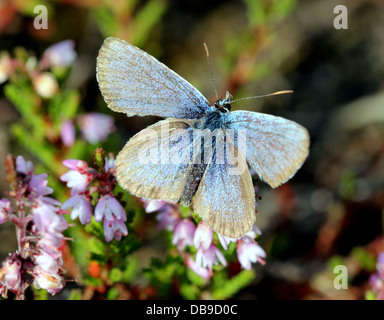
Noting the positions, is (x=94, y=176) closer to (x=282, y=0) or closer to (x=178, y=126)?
(x=178, y=126)

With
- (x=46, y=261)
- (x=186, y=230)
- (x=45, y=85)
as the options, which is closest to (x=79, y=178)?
(x=46, y=261)

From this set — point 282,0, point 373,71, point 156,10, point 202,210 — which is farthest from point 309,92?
point 202,210

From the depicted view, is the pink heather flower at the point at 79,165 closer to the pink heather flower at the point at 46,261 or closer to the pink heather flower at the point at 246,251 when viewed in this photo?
the pink heather flower at the point at 46,261

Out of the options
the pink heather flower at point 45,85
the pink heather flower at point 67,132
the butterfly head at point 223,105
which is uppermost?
the pink heather flower at point 45,85

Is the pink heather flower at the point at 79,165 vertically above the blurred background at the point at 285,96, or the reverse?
the blurred background at the point at 285,96

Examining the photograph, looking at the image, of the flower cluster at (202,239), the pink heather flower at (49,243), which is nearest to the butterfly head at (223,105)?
the flower cluster at (202,239)

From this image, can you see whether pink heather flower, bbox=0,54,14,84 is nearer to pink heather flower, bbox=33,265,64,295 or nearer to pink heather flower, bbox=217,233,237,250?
pink heather flower, bbox=33,265,64,295

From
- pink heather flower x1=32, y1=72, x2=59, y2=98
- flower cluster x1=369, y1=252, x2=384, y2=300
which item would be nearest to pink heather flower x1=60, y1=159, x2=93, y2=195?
pink heather flower x1=32, y1=72, x2=59, y2=98
